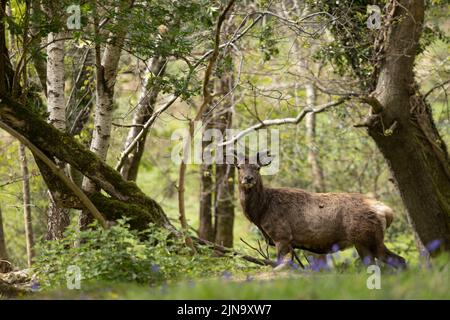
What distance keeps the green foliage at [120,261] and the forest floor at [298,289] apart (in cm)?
40

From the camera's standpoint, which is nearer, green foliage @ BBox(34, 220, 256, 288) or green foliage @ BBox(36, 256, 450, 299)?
green foliage @ BBox(36, 256, 450, 299)

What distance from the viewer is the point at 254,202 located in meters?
12.5

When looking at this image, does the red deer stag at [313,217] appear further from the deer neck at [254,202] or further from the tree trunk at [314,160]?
the tree trunk at [314,160]

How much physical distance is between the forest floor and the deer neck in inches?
187

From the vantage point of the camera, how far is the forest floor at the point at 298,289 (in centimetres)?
653

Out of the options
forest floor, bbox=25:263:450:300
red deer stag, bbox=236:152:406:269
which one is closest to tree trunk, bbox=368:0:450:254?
red deer stag, bbox=236:152:406:269

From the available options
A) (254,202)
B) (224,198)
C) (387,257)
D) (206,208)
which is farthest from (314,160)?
(387,257)

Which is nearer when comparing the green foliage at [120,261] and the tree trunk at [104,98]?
the green foliage at [120,261]

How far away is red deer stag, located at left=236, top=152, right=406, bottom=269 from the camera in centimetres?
1164

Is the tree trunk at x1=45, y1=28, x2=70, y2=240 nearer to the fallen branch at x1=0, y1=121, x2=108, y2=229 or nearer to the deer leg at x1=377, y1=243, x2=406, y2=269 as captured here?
the fallen branch at x1=0, y1=121, x2=108, y2=229

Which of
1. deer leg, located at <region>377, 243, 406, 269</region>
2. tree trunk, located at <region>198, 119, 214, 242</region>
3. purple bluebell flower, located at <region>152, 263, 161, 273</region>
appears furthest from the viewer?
tree trunk, located at <region>198, 119, 214, 242</region>

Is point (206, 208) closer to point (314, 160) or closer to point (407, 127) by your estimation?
point (314, 160)

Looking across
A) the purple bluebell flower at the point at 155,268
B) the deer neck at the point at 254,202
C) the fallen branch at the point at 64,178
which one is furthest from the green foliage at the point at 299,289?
the deer neck at the point at 254,202
